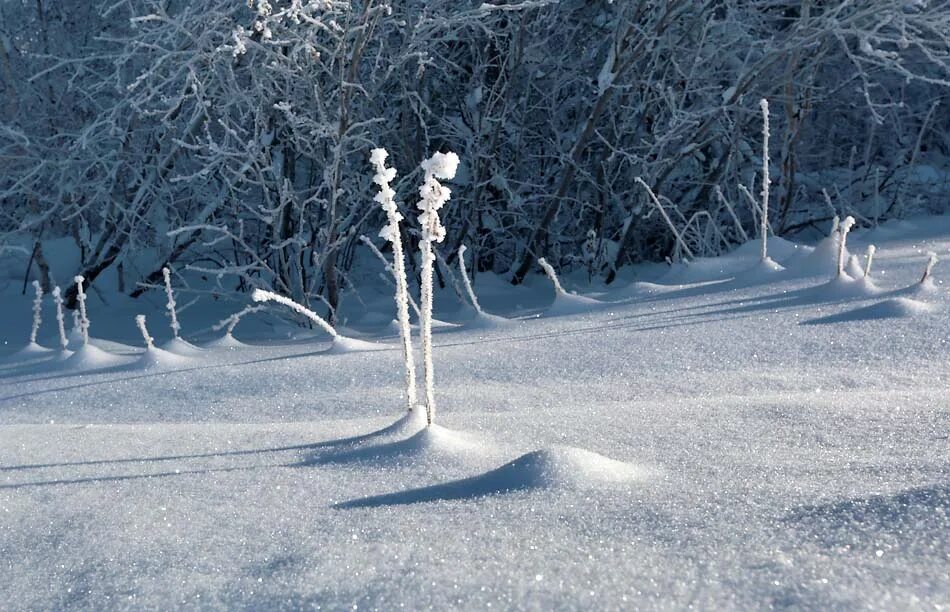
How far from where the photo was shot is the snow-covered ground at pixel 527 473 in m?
1.17

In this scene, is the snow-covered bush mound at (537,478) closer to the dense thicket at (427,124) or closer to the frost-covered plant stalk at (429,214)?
the frost-covered plant stalk at (429,214)

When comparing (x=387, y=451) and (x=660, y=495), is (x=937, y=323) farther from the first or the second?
(x=387, y=451)

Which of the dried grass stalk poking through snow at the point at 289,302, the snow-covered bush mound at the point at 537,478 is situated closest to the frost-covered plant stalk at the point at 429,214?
the snow-covered bush mound at the point at 537,478

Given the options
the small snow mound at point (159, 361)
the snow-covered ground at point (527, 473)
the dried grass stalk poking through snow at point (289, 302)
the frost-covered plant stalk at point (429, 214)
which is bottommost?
the small snow mound at point (159, 361)

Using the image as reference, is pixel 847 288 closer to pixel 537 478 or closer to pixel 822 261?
pixel 822 261

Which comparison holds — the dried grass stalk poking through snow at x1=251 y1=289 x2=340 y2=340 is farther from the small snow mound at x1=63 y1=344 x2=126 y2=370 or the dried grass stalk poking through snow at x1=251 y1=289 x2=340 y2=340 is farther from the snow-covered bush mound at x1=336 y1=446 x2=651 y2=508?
the snow-covered bush mound at x1=336 y1=446 x2=651 y2=508

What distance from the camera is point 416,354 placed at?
3467 mm

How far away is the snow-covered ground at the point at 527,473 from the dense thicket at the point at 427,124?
3.24m

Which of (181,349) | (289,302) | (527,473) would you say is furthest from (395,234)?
(181,349)

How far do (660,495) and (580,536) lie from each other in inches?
8.4

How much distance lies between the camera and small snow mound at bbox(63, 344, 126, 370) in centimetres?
355

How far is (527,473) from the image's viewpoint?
153 centimetres

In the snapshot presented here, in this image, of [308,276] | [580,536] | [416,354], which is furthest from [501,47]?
[580,536]

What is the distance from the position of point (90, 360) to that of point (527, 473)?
8.72 ft
